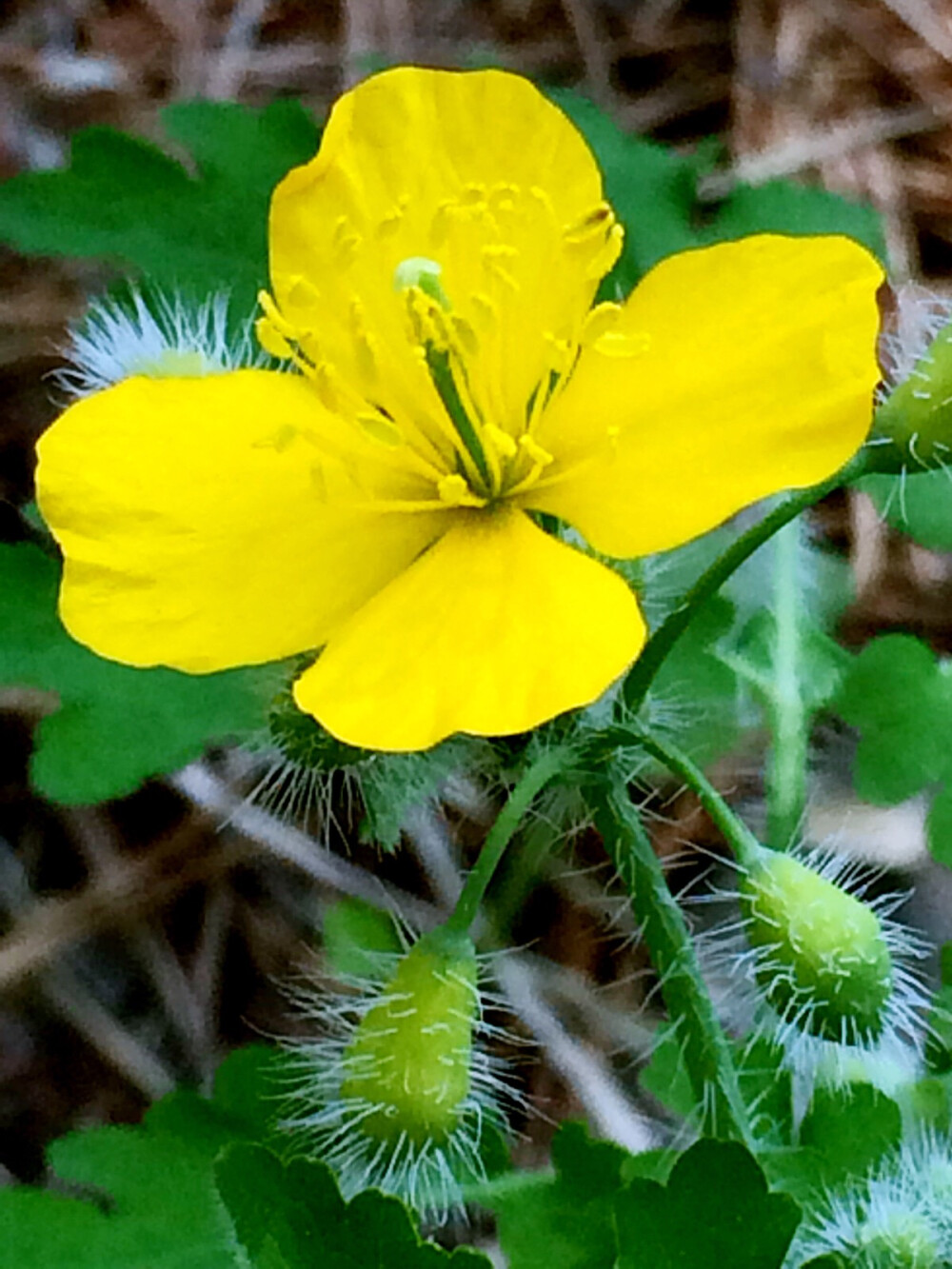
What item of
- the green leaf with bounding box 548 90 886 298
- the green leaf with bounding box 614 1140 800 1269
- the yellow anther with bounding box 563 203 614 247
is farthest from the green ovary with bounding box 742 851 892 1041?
the green leaf with bounding box 548 90 886 298

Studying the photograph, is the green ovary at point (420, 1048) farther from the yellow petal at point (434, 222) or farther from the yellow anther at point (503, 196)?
the yellow anther at point (503, 196)

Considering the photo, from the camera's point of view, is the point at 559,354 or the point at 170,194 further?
the point at 170,194

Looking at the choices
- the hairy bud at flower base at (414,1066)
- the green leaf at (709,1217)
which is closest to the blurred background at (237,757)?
the hairy bud at flower base at (414,1066)

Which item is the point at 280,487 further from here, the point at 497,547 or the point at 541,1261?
the point at 541,1261

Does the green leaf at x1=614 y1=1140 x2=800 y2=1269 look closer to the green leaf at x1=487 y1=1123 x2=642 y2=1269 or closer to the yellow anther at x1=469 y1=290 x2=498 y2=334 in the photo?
the green leaf at x1=487 y1=1123 x2=642 y2=1269

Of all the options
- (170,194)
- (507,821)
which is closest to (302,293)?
(507,821)

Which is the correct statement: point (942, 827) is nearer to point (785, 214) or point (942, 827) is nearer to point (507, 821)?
point (507, 821)
